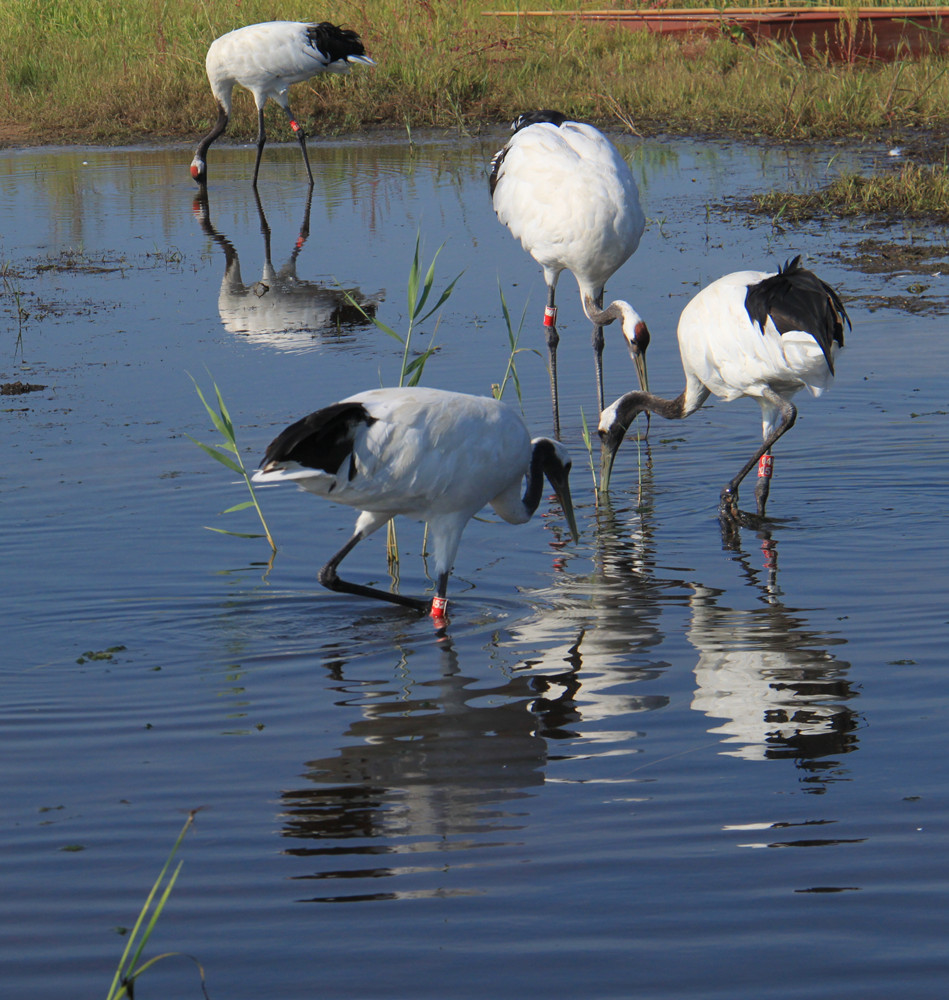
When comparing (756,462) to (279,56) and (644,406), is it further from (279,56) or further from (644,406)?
(279,56)

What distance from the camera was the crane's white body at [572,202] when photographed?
7.25 meters

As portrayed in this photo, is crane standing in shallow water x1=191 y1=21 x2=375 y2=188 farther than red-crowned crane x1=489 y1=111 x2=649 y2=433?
Yes

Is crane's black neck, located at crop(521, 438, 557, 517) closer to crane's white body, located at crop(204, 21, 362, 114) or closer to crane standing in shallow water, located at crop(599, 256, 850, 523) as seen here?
crane standing in shallow water, located at crop(599, 256, 850, 523)

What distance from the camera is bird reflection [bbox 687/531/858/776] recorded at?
12.0 feet

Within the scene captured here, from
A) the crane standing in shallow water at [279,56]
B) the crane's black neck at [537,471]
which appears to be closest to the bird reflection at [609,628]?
the crane's black neck at [537,471]

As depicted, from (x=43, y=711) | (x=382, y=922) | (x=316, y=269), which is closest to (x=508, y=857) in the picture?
(x=382, y=922)

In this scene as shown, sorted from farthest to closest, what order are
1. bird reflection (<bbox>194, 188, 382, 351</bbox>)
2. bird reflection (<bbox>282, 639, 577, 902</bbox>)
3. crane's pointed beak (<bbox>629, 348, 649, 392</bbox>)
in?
bird reflection (<bbox>194, 188, 382, 351</bbox>) → crane's pointed beak (<bbox>629, 348, 649, 392</bbox>) → bird reflection (<bbox>282, 639, 577, 902</bbox>)

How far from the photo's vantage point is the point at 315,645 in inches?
181

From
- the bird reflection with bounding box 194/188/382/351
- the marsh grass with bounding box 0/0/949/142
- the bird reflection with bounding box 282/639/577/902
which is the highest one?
the marsh grass with bounding box 0/0/949/142

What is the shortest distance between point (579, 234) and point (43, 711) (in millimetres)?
4226

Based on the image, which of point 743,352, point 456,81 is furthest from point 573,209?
point 456,81

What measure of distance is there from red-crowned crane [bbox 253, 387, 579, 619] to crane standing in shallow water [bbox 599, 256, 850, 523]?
4.12ft

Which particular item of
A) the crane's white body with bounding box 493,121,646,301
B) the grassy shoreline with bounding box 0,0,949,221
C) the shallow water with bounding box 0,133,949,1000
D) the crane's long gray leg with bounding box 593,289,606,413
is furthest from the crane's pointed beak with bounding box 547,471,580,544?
the grassy shoreline with bounding box 0,0,949,221

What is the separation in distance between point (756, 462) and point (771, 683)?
2077 millimetres
